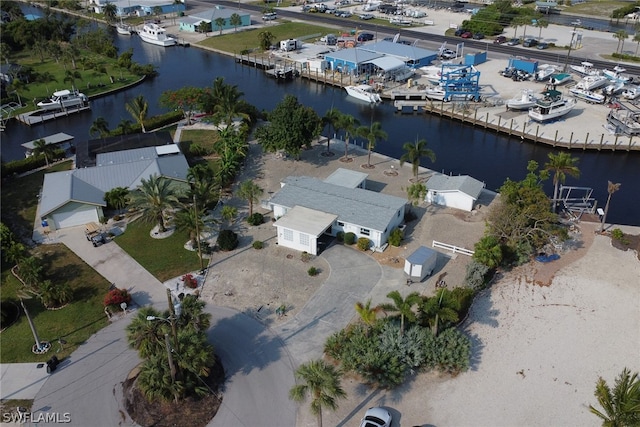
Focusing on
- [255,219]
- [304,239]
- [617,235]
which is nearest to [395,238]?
[304,239]

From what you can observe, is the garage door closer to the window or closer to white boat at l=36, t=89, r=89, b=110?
the window

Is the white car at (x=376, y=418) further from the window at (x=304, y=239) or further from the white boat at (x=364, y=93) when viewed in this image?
the white boat at (x=364, y=93)

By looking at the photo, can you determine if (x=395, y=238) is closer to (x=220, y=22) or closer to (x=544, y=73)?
(x=544, y=73)

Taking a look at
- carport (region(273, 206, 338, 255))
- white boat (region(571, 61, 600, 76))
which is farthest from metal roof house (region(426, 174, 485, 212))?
white boat (region(571, 61, 600, 76))

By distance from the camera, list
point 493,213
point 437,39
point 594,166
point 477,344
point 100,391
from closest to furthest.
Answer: point 100,391
point 477,344
point 493,213
point 594,166
point 437,39

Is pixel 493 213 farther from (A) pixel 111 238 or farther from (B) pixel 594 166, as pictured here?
(A) pixel 111 238

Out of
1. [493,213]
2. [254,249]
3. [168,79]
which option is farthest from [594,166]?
[168,79]
